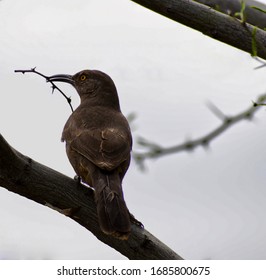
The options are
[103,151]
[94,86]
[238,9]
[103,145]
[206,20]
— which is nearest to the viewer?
[206,20]

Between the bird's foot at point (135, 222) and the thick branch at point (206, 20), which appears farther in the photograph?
the bird's foot at point (135, 222)

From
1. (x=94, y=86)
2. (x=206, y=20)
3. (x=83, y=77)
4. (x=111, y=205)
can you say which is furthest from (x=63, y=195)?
(x=83, y=77)

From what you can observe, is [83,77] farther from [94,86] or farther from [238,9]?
[238,9]

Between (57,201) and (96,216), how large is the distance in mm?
379

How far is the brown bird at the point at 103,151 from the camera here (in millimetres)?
4352

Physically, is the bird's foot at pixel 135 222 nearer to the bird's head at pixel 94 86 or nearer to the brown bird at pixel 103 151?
the brown bird at pixel 103 151

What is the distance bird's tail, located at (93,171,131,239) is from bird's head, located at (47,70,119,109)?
6.37 feet

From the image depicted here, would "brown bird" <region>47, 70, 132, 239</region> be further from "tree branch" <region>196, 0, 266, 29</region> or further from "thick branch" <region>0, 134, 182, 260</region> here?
"tree branch" <region>196, 0, 266, 29</region>

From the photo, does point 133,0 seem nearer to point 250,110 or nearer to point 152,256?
point 250,110

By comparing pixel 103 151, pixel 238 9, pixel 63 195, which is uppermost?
pixel 238 9

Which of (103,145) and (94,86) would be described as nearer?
(103,145)

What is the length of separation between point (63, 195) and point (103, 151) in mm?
1073

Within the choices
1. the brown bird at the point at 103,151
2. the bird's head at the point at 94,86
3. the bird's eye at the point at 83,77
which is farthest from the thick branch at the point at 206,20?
the bird's eye at the point at 83,77

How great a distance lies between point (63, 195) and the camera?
13.5 feet
